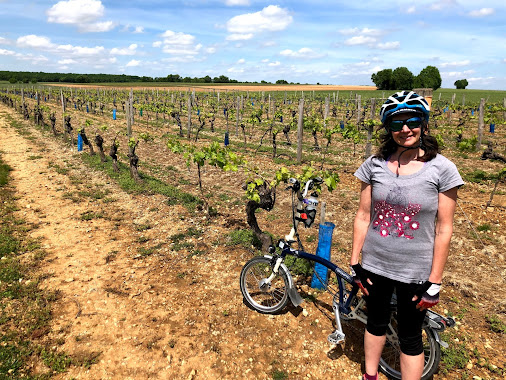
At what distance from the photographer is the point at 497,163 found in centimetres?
1227

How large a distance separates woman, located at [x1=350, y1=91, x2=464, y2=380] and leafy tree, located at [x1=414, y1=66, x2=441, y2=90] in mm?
97290

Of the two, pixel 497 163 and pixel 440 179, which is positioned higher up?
pixel 440 179

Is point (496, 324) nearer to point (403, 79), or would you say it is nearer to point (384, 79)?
point (403, 79)

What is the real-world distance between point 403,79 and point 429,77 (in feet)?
42.9

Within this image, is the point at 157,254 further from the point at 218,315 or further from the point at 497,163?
the point at 497,163

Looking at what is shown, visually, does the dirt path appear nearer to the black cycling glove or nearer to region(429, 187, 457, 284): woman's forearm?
the black cycling glove

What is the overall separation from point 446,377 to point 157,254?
4.93 m

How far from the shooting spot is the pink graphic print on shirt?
2.28 metres

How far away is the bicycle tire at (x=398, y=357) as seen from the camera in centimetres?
302

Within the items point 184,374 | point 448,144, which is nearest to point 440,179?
point 184,374

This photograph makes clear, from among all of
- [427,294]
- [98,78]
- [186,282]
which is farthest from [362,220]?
[98,78]

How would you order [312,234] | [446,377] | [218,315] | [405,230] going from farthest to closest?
1. [312,234]
2. [218,315]
3. [446,377]
4. [405,230]

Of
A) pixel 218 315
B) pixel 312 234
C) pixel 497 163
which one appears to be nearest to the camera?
pixel 218 315

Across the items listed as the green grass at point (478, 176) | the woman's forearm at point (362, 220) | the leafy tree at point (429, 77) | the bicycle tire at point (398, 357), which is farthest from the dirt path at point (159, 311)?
the leafy tree at point (429, 77)
